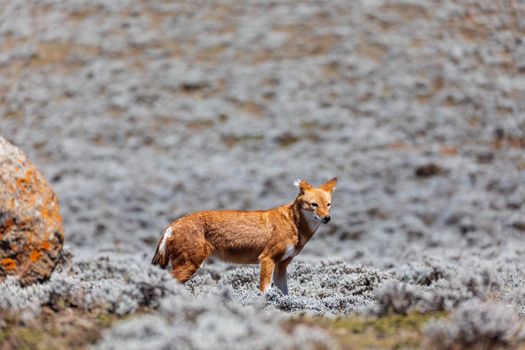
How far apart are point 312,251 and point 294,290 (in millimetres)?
8612

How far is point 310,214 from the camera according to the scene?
9648mm

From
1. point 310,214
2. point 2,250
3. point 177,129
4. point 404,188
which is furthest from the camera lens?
point 177,129

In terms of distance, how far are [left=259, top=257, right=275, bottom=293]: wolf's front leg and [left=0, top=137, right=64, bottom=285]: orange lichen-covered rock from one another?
3004mm

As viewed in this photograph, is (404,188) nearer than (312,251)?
No

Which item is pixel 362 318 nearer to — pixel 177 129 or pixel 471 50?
pixel 177 129

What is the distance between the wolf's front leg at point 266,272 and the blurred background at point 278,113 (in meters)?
8.29

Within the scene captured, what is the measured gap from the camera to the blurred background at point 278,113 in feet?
68.2

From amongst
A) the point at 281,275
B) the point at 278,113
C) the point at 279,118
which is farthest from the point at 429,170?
the point at 281,275

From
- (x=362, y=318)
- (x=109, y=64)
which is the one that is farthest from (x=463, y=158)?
(x=362, y=318)

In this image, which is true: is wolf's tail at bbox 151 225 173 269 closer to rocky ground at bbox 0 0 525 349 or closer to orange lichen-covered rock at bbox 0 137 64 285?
orange lichen-covered rock at bbox 0 137 64 285

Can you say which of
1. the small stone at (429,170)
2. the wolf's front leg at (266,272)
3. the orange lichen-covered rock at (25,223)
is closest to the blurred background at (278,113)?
the small stone at (429,170)

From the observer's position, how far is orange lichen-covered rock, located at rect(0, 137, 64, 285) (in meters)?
8.97

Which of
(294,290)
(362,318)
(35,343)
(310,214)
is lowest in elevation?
(294,290)

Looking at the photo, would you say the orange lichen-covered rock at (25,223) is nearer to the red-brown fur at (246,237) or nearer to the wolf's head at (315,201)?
the red-brown fur at (246,237)
